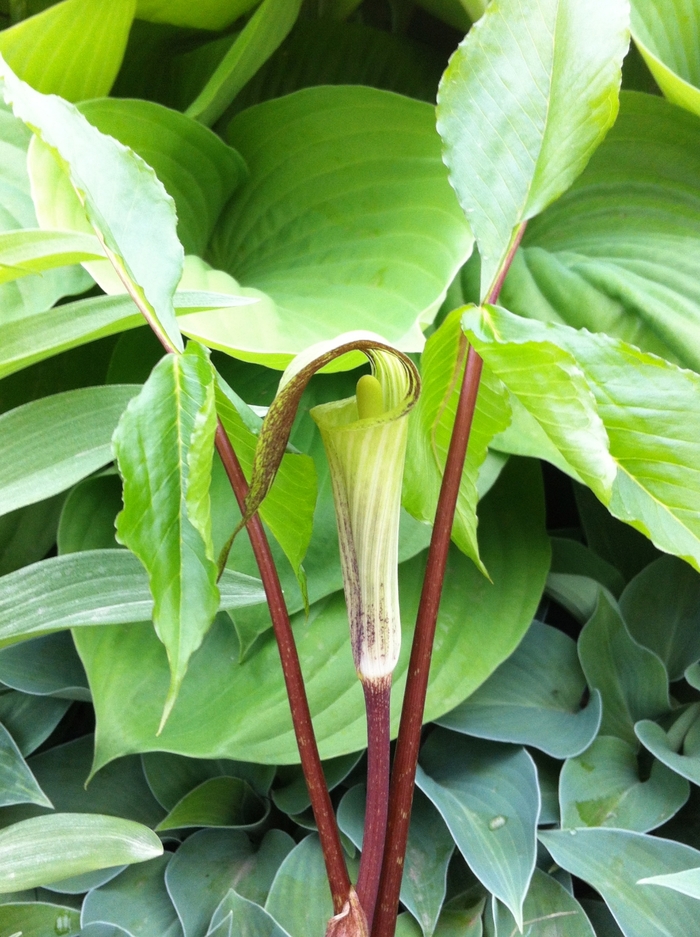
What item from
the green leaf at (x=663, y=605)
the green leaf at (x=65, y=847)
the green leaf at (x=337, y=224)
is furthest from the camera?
the green leaf at (x=663, y=605)

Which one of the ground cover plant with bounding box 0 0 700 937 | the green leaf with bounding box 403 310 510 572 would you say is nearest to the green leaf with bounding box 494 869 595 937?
the ground cover plant with bounding box 0 0 700 937

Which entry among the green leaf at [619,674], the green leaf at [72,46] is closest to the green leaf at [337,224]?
the green leaf at [72,46]

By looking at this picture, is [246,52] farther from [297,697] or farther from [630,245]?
[297,697]

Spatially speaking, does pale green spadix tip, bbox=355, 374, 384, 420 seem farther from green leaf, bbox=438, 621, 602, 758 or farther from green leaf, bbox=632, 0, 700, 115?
green leaf, bbox=632, 0, 700, 115

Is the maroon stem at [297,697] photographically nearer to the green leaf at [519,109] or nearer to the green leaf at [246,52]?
the green leaf at [519,109]

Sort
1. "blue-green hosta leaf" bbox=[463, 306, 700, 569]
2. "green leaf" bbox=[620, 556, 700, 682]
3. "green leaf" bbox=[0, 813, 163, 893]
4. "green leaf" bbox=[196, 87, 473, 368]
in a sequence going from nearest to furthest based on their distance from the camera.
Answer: "blue-green hosta leaf" bbox=[463, 306, 700, 569], "green leaf" bbox=[0, 813, 163, 893], "green leaf" bbox=[196, 87, 473, 368], "green leaf" bbox=[620, 556, 700, 682]

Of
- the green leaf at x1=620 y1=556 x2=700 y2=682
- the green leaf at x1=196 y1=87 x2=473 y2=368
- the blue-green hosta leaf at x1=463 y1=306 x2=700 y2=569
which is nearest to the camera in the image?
the blue-green hosta leaf at x1=463 y1=306 x2=700 y2=569

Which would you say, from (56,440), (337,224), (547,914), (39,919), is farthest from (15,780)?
(337,224)
